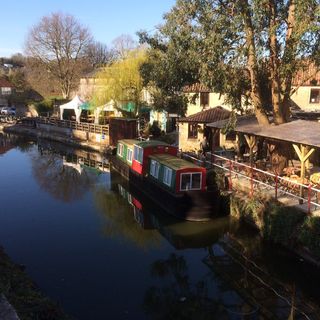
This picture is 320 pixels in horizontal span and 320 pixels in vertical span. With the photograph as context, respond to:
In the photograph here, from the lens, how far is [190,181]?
18000mm

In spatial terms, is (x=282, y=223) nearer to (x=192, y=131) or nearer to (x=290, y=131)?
(x=290, y=131)

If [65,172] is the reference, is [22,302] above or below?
above

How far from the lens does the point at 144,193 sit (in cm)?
2227

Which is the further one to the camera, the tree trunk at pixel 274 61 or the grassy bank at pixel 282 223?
the tree trunk at pixel 274 61

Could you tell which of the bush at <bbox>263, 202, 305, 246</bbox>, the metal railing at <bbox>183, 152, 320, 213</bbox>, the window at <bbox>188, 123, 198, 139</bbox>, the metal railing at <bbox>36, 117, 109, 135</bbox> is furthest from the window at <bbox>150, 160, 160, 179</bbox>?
the metal railing at <bbox>36, 117, 109, 135</bbox>

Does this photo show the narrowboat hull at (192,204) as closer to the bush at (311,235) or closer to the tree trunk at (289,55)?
the bush at (311,235)

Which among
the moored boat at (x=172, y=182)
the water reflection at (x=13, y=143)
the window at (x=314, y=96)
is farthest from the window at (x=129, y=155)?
the water reflection at (x=13, y=143)

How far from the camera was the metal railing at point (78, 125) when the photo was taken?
36812 millimetres

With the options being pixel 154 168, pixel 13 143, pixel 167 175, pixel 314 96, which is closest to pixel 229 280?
pixel 167 175

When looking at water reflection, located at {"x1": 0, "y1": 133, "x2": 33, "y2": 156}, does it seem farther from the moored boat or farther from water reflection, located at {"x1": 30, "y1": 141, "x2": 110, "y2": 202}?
the moored boat

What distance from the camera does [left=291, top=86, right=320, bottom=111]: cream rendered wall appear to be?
30109 mm

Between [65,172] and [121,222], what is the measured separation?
1118 centimetres

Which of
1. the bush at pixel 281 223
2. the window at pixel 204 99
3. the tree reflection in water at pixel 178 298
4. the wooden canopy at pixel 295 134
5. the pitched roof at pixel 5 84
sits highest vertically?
the pitched roof at pixel 5 84

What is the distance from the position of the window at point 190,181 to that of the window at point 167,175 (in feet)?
2.53
